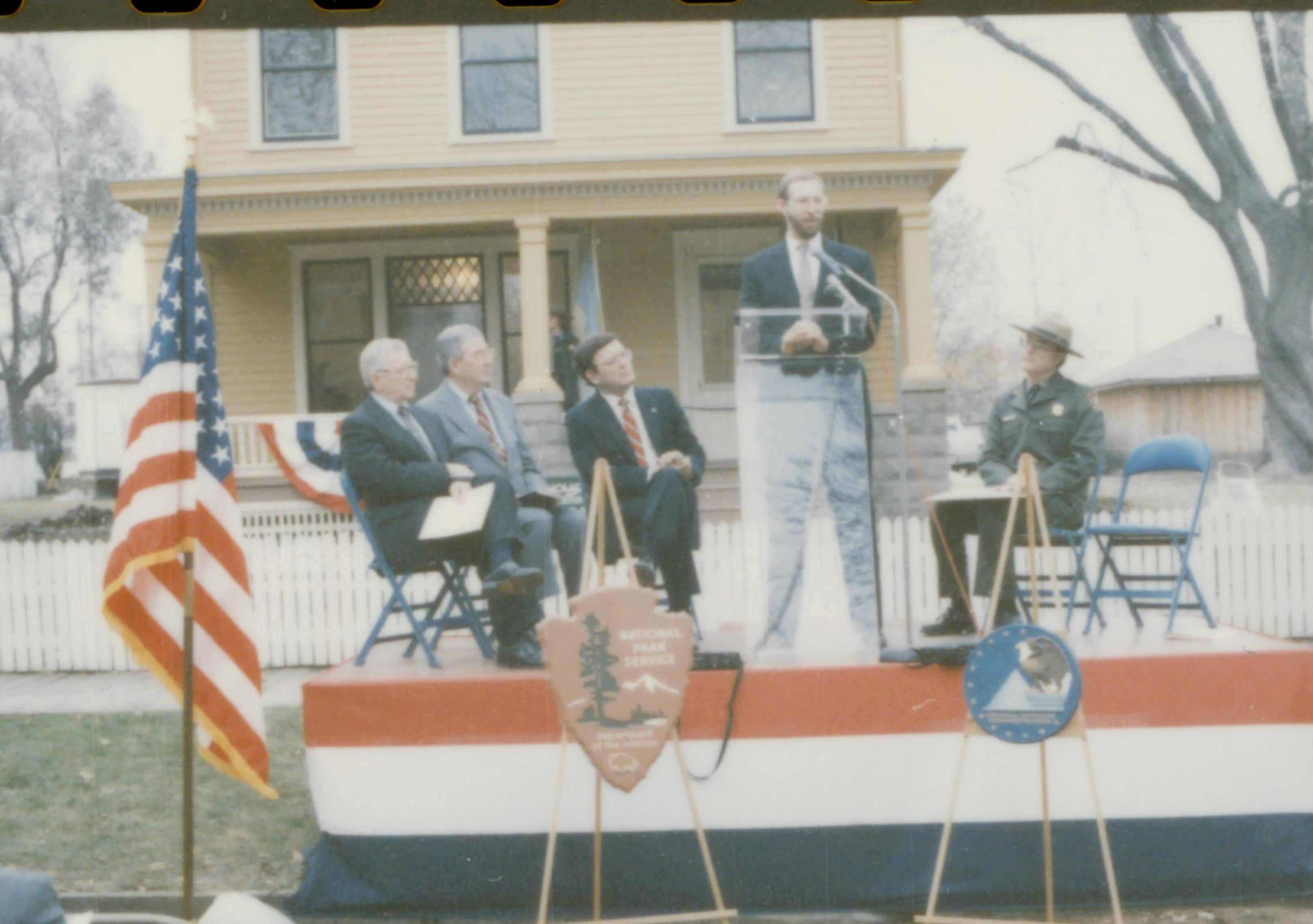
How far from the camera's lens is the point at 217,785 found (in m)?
5.73

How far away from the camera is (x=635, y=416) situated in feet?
15.5

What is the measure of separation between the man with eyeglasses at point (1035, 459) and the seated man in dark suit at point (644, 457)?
0.98 m

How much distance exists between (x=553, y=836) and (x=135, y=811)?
8.22 ft

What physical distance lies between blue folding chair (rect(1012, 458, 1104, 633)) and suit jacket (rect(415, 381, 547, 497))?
6.38 ft

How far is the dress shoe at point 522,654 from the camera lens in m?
4.39

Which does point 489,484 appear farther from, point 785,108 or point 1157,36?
point 1157,36

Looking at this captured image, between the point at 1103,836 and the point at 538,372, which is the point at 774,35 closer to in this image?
the point at 538,372

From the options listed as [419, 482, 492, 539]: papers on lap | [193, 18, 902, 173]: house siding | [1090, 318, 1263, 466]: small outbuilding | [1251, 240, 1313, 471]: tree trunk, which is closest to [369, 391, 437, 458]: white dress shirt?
[419, 482, 492, 539]: papers on lap

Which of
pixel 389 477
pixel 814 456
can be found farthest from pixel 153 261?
pixel 814 456

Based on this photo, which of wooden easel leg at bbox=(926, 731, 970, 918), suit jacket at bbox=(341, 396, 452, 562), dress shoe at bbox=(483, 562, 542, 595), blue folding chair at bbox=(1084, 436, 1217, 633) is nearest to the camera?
wooden easel leg at bbox=(926, 731, 970, 918)

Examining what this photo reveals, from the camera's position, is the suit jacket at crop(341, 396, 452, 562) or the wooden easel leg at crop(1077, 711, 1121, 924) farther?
the suit jacket at crop(341, 396, 452, 562)

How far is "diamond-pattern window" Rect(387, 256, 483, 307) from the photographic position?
5.53 metres

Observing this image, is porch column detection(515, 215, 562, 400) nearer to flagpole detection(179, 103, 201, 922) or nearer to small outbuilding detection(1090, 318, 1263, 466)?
flagpole detection(179, 103, 201, 922)

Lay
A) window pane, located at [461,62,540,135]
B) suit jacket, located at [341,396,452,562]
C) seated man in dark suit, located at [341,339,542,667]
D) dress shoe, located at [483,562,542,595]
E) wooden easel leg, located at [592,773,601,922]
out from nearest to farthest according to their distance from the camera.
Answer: wooden easel leg, located at [592,773,601,922]
dress shoe, located at [483,562,542,595]
seated man in dark suit, located at [341,339,542,667]
suit jacket, located at [341,396,452,562]
window pane, located at [461,62,540,135]
